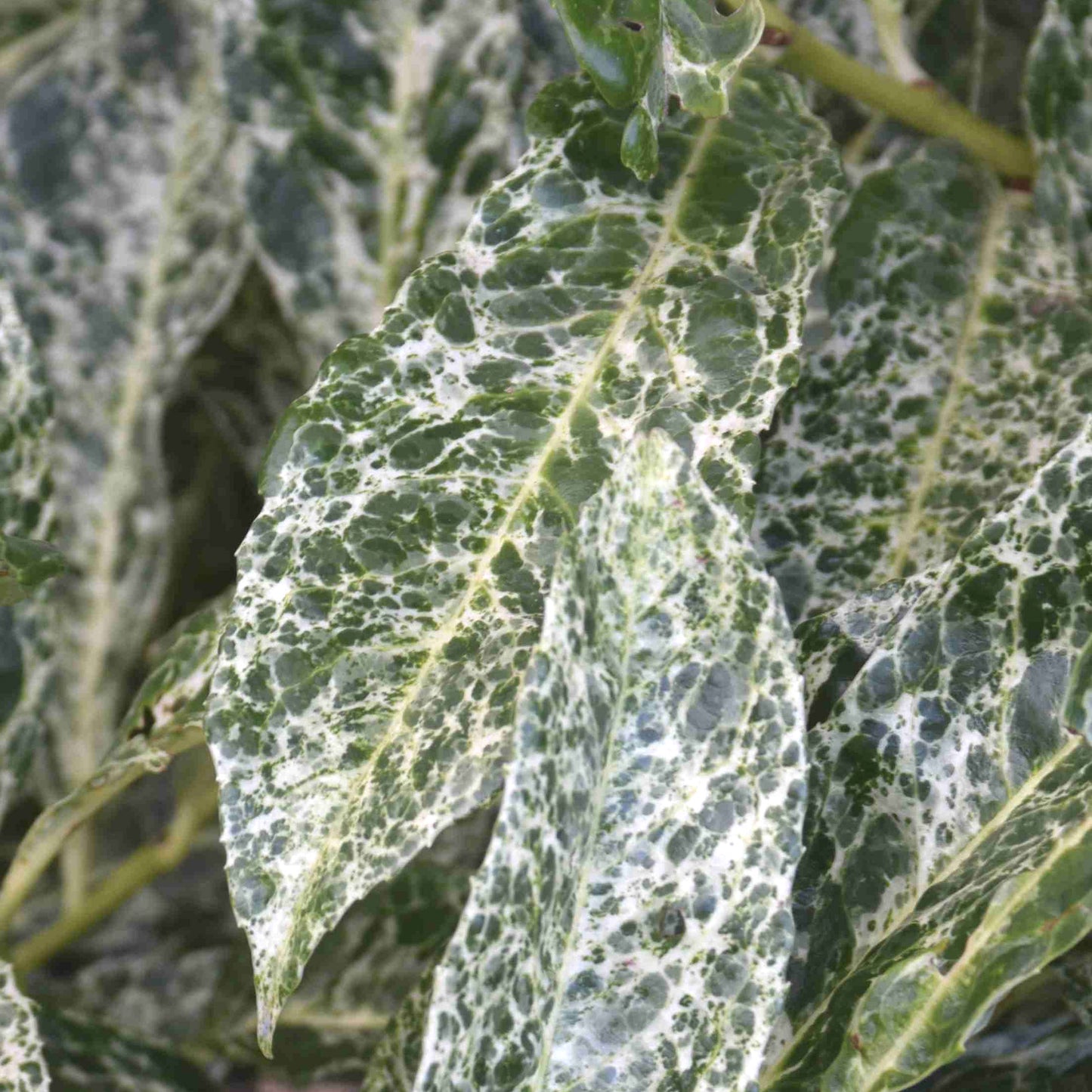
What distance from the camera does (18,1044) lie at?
583mm

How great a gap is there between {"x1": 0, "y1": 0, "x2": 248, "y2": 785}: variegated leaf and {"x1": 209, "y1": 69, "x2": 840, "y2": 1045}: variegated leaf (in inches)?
14.1

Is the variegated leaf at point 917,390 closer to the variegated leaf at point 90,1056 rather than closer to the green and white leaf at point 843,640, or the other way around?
the green and white leaf at point 843,640

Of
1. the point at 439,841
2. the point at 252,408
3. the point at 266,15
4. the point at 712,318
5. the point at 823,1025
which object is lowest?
the point at 823,1025

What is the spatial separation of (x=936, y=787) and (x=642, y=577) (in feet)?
0.51

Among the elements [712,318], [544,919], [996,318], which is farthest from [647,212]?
[544,919]

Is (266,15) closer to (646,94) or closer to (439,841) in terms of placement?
(646,94)

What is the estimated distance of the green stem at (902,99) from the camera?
635 mm

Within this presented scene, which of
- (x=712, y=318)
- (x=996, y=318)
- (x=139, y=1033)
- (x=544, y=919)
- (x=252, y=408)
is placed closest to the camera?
(x=544, y=919)

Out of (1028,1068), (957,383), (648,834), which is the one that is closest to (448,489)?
(648,834)

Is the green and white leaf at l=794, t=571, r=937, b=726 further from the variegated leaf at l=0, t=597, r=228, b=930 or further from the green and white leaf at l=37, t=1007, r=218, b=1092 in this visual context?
the green and white leaf at l=37, t=1007, r=218, b=1092

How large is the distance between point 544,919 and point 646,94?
30cm

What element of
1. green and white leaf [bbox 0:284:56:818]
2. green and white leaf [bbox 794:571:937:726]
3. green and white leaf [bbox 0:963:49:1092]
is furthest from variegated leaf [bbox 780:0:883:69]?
green and white leaf [bbox 0:963:49:1092]

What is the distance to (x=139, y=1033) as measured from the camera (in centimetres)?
79

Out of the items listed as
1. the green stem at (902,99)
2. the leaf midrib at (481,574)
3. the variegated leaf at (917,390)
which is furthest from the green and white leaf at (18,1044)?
the green stem at (902,99)
